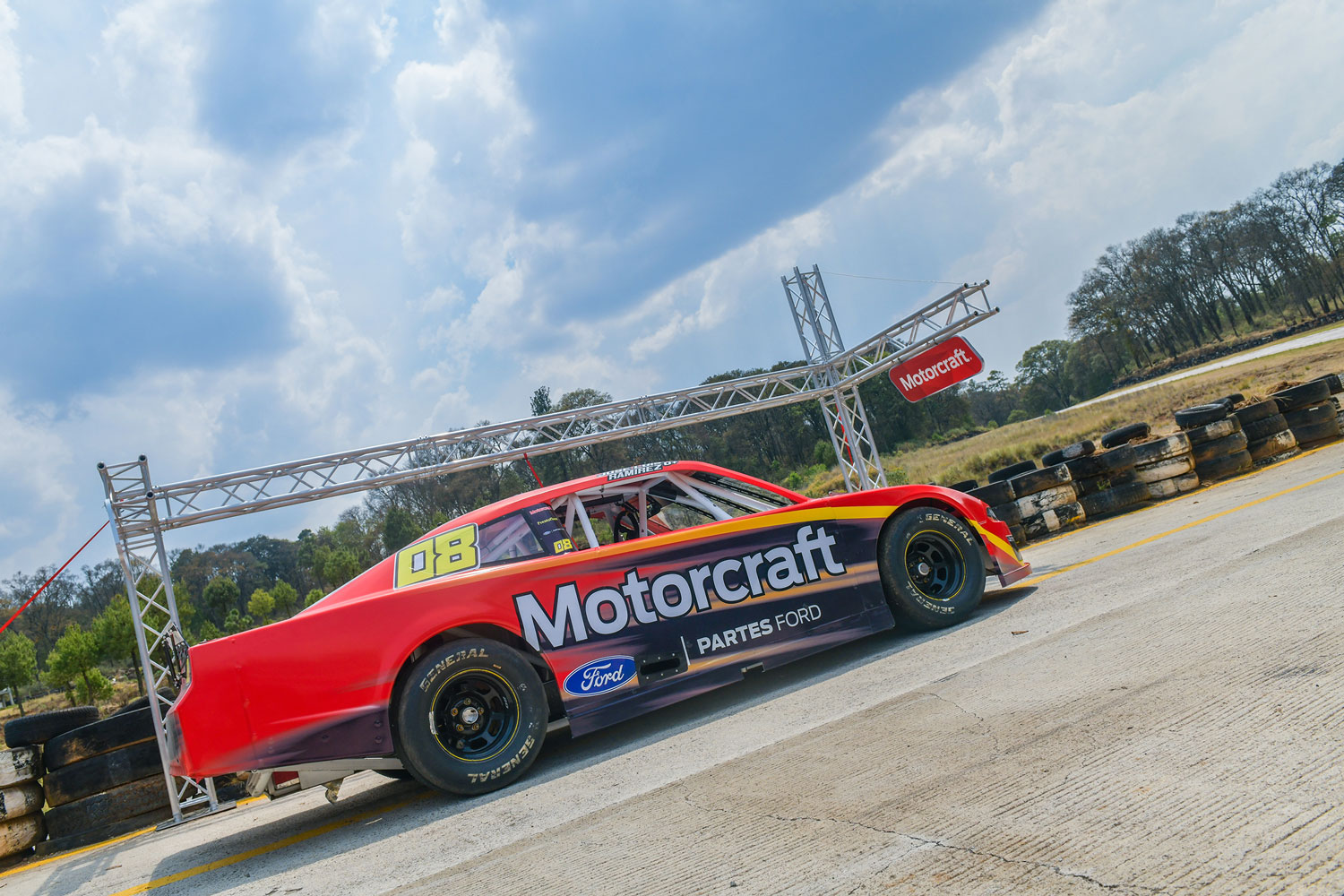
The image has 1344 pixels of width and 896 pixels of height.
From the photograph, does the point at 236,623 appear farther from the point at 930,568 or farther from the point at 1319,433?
the point at 1319,433

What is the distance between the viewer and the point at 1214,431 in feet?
31.4

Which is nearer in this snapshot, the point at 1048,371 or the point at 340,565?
the point at 340,565

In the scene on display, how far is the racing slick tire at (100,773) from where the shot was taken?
5.91 metres

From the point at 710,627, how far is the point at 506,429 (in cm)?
954

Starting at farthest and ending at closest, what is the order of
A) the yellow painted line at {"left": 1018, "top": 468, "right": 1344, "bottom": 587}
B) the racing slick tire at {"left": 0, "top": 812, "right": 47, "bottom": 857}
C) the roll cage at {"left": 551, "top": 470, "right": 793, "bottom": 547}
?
the yellow painted line at {"left": 1018, "top": 468, "right": 1344, "bottom": 587} < the racing slick tire at {"left": 0, "top": 812, "right": 47, "bottom": 857} < the roll cage at {"left": 551, "top": 470, "right": 793, "bottom": 547}

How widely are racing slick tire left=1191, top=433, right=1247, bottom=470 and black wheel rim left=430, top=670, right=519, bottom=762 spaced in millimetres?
9185

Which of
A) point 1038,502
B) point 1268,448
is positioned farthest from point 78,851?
point 1268,448

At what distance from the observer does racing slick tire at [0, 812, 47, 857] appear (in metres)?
5.41

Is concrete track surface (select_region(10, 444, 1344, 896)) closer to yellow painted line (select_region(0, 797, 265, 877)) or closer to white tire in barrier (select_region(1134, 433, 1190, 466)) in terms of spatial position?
yellow painted line (select_region(0, 797, 265, 877))

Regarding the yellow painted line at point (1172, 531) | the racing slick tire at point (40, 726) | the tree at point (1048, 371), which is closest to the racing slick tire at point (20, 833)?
the racing slick tire at point (40, 726)

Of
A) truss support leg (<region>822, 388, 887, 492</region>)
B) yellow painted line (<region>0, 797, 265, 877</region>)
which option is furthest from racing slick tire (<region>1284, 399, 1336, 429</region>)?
yellow painted line (<region>0, 797, 265, 877</region>)

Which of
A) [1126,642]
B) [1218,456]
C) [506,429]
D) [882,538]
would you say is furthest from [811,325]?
[1126,642]

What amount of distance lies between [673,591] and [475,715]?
1274 millimetres

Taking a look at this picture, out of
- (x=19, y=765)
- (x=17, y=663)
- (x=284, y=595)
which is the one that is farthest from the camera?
(x=284, y=595)
